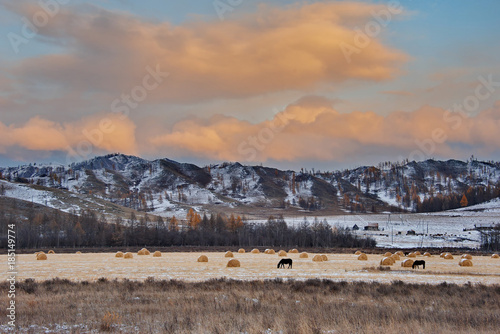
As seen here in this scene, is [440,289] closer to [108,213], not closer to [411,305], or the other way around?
[411,305]

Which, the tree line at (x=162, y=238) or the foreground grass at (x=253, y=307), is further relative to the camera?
the tree line at (x=162, y=238)

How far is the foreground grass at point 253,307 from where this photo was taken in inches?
492

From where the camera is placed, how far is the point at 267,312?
49.7ft

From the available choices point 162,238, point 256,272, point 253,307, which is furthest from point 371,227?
point 253,307

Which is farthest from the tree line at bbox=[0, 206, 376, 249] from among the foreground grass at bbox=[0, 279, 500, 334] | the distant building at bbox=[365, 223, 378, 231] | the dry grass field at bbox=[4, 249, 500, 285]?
the foreground grass at bbox=[0, 279, 500, 334]

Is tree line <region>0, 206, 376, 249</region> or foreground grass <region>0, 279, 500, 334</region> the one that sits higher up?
foreground grass <region>0, 279, 500, 334</region>

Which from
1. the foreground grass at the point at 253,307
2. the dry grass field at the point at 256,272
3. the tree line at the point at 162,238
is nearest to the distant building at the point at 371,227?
the tree line at the point at 162,238

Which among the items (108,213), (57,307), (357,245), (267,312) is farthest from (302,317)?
(108,213)

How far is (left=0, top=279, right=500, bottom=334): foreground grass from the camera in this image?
41.0 feet

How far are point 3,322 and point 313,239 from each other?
95291 millimetres

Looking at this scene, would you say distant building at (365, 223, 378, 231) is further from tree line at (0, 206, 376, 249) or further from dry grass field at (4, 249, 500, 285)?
dry grass field at (4, 249, 500, 285)

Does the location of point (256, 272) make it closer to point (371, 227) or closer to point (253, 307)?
point (253, 307)

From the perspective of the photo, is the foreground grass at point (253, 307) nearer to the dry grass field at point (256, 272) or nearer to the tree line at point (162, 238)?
the dry grass field at point (256, 272)

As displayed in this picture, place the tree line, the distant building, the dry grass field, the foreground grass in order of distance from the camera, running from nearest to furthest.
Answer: the foreground grass
the dry grass field
the tree line
the distant building
